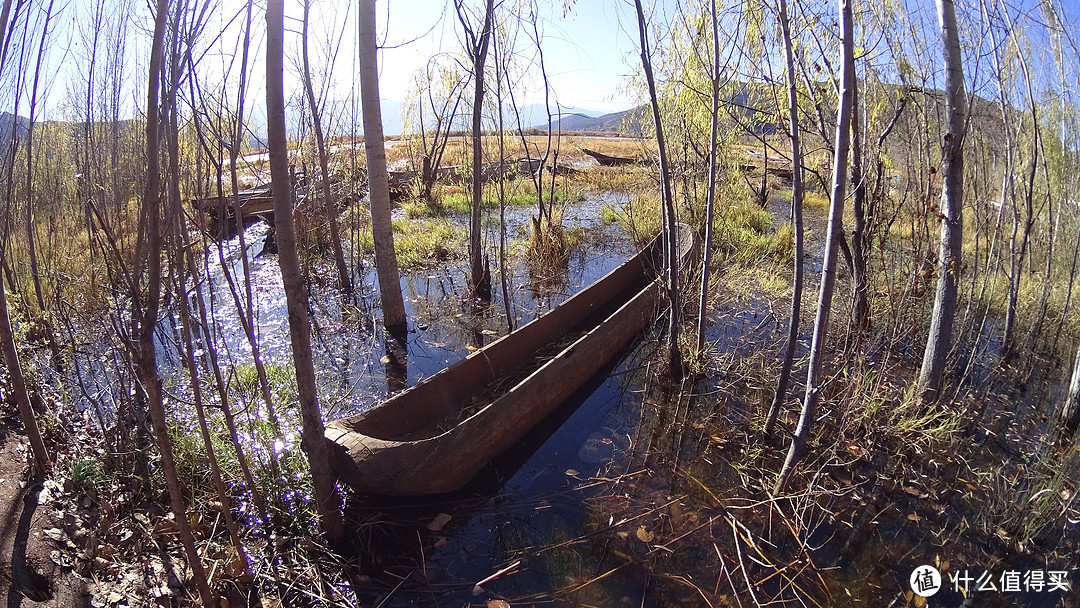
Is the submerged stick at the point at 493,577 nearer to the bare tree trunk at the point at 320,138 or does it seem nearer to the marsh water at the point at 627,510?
the marsh water at the point at 627,510

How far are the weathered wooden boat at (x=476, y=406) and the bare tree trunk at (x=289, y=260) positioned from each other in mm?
217

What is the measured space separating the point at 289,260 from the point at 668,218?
233 centimetres

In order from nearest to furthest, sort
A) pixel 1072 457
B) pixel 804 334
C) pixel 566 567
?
pixel 566 567, pixel 1072 457, pixel 804 334

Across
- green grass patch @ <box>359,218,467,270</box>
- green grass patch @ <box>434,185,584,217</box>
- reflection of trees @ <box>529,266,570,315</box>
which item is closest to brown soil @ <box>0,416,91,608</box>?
reflection of trees @ <box>529,266,570,315</box>

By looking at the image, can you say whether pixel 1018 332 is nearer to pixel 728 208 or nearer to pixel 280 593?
pixel 728 208

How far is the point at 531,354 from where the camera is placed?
4.34m

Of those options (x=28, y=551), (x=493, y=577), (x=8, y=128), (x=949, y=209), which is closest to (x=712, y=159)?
(x=949, y=209)

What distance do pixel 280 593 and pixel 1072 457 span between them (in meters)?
3.87

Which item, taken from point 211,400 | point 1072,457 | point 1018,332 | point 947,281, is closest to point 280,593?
point 211,400

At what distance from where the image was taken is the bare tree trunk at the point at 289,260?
182 centimetres

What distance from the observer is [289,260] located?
1992 millimetres

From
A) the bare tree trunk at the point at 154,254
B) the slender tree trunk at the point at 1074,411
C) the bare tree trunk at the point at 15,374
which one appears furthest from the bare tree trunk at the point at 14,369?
the slender tree trunk at the point at 1074,411

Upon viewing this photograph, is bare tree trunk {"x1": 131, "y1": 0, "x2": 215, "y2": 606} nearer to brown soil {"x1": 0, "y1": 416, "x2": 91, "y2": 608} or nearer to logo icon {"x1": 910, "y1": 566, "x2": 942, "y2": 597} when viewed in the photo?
brown soil {"x1": 0, "y1": 416, "x2": 91, "y2": 608}

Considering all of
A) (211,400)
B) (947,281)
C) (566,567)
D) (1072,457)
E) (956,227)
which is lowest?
(566,567)
